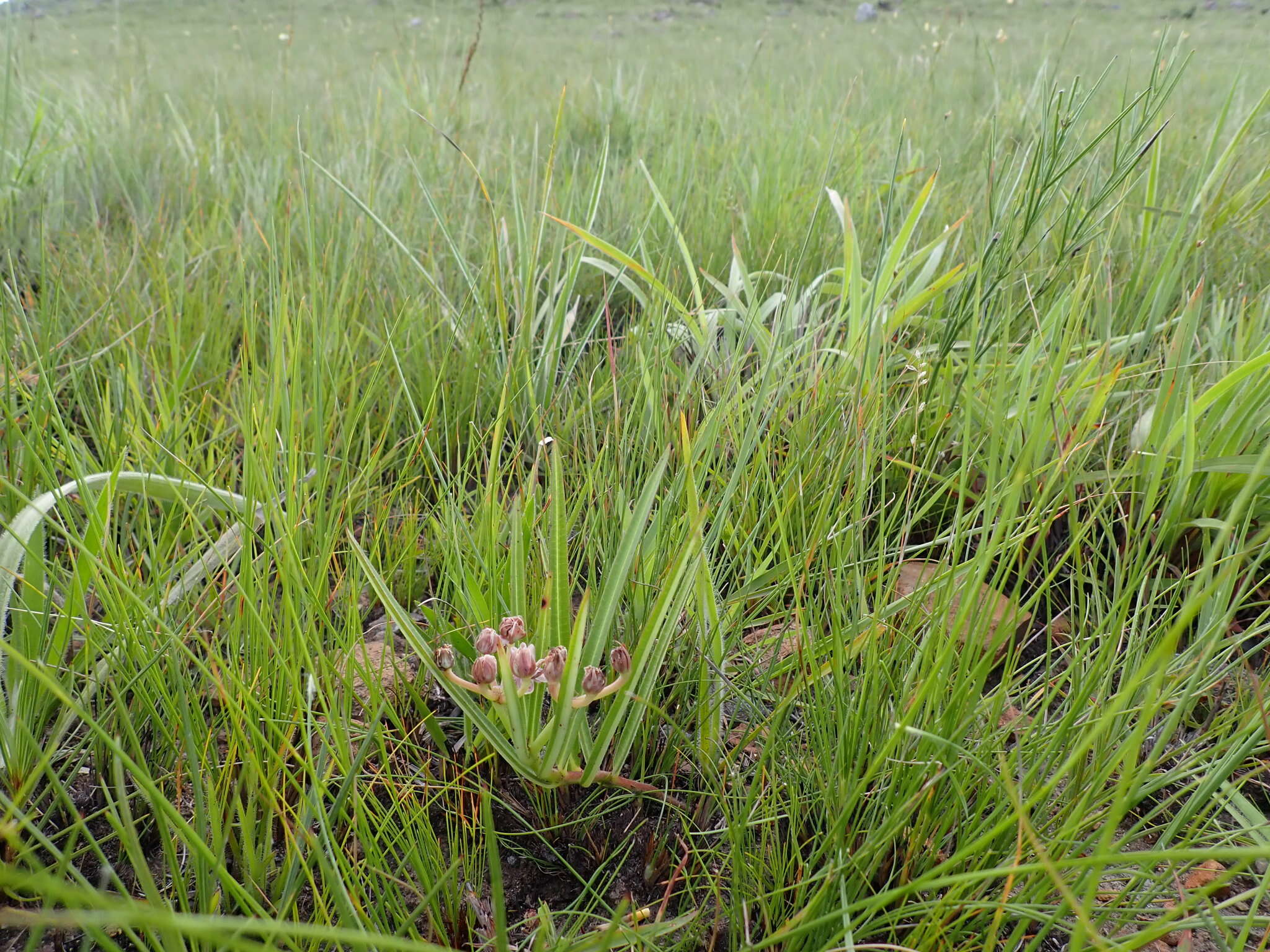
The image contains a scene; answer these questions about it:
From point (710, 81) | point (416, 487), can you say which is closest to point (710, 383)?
point (416, 487)

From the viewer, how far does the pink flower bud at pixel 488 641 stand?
0.60 meters

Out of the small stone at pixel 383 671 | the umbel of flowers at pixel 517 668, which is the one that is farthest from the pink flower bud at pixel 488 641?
the small stone at pixel 383 671

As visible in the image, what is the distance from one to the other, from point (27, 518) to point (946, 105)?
9.21 ft

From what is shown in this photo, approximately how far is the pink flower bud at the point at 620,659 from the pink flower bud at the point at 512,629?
73 mm

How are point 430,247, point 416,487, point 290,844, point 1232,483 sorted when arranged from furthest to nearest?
point 430,247 < point 416,487 < point 1232,483 < point 290,844

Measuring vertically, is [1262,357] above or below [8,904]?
above

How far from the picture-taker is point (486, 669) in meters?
0.59

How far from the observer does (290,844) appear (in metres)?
0.59

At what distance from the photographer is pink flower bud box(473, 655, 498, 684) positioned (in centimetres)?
59

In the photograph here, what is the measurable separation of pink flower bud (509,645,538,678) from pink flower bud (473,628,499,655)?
1 centimetres

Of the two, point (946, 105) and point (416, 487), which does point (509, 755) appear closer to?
point (416, 487)

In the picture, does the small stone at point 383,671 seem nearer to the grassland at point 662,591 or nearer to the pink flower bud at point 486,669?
the grassland at point 662,591

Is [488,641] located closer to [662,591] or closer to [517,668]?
[517,668]

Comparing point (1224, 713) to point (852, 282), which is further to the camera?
point (852, 282)
